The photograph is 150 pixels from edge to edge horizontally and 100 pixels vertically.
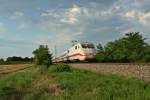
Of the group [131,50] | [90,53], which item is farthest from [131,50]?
[90,53]

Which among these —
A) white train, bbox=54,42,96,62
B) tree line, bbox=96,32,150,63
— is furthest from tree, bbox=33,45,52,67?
tree line, bbox=96,32,150,63

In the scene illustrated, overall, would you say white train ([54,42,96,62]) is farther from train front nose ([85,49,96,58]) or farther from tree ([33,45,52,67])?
tree ([33,45,52,67])

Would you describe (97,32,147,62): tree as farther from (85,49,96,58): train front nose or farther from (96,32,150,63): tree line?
(85,49,96,58): train front nose

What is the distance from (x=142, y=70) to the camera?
60.3 feet

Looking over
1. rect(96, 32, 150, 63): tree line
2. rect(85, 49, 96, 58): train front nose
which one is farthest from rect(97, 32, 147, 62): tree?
rect(85, 49, 96, 58): train front nose

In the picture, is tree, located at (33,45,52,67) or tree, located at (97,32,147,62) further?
tree, located at (97,32,147,62)

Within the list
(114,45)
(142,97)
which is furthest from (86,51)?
(142,97)

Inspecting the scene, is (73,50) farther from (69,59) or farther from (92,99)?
(92,99)

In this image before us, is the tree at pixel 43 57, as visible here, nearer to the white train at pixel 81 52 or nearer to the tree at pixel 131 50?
the white train at pixel 81 52

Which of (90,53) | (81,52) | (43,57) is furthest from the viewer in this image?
(90,53)

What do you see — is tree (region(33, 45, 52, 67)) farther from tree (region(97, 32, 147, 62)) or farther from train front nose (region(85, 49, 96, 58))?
tree (region(97, 32, 147, 62))

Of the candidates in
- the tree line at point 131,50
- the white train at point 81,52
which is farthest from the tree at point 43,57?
the tree line at point 131,50

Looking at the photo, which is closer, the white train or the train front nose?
the white train

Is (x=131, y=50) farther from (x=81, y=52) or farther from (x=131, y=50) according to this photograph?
(x=81, y=52)
